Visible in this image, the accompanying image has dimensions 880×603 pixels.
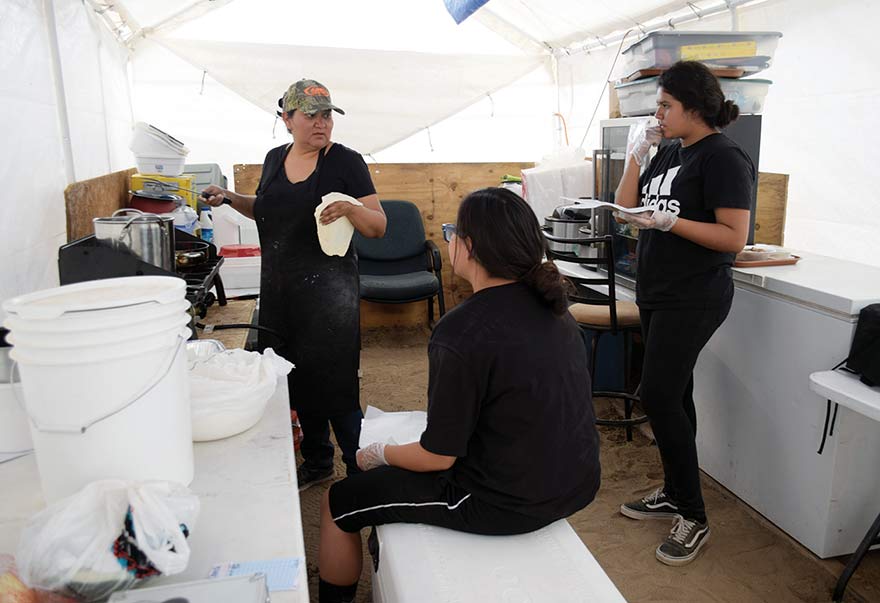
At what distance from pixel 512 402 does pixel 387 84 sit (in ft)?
14.0

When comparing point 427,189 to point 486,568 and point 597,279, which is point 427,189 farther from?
point 486,568

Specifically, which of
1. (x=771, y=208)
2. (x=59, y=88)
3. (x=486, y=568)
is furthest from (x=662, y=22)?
(x=486, y=568)

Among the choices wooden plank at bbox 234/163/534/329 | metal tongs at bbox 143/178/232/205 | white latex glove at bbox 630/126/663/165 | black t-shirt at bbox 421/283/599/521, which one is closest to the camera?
black t-shirt at bbox 421/283/599/521

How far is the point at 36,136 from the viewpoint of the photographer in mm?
2027

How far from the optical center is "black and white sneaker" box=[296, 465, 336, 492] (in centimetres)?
270

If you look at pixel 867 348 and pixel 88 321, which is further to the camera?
pixel 867 348

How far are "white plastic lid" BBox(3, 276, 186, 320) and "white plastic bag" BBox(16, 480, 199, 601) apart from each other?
245 mm

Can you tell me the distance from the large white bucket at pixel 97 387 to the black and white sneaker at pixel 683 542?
1921 millimetres

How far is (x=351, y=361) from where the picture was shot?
245 cm

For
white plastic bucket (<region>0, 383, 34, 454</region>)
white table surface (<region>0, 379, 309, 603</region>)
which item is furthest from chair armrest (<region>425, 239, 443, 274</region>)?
white plastic bucket (<region>0, 383, 34, 454</region>)

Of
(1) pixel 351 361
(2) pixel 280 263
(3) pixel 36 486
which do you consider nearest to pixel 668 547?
(1) pixel 351 361

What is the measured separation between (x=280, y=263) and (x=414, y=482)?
1.10 metres

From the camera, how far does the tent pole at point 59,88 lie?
229cm

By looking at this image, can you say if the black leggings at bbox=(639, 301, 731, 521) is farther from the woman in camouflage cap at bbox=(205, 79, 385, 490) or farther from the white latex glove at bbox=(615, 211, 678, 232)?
the woman in camouflage cap at bbox=(205, 79, 385, 490)
